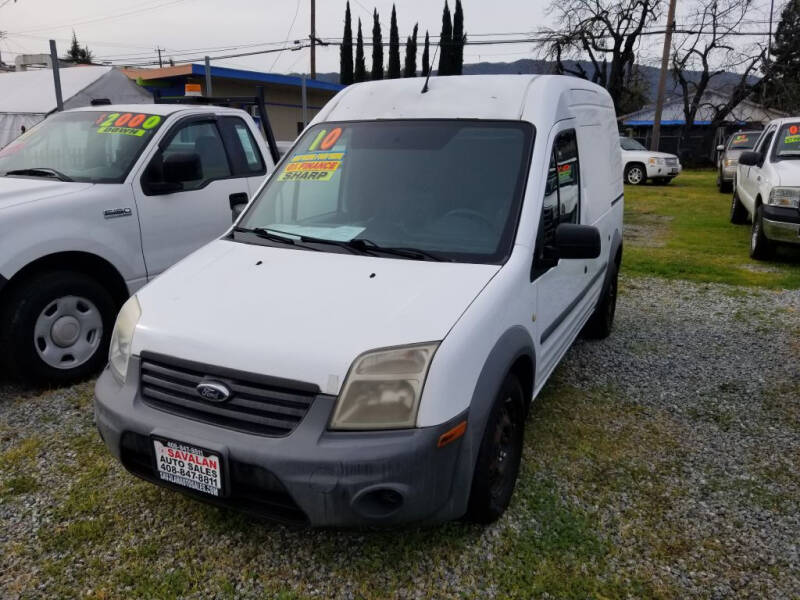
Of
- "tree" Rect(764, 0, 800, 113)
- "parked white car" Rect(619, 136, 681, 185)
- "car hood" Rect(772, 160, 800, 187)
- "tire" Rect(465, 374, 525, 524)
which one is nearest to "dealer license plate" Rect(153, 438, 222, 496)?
"tire" Rect(465, 374, 525, 524)

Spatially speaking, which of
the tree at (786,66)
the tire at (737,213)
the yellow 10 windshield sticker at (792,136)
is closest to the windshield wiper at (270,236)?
the yellow 10 windshield sticker at (792,136)

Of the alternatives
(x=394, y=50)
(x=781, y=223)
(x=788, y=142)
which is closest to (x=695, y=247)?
(x=788, y=142)

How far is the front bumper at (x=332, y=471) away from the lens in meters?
2.08

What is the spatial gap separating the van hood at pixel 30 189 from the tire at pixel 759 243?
794cm

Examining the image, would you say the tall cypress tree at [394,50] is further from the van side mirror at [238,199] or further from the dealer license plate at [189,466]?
the dealer license plate at [189,466]

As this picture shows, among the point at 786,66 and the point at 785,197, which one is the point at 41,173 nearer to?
the point at 785,197

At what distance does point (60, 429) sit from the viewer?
11.8ft

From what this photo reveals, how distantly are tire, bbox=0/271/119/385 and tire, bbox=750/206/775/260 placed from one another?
7.86 m

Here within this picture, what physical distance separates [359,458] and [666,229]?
35.6ft

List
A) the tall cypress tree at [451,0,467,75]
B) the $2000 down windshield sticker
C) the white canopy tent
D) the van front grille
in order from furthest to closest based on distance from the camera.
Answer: the tall cypress tree at [451,0,467,75], the white canopy tent, the $2000 down windshield sticker, the van front grille

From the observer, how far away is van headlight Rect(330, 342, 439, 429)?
214 cm

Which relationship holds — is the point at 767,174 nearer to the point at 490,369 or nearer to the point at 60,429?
the point at 490,369

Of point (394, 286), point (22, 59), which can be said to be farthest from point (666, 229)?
point (22, 59)

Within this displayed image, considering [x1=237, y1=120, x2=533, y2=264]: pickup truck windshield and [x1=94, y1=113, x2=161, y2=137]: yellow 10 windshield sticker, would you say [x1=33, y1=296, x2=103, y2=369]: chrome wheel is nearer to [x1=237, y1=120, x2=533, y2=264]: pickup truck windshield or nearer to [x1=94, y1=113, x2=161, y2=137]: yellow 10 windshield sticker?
[x1=94, y1=113, x2=161, y2=137]: yellow 10 windshield sticker
